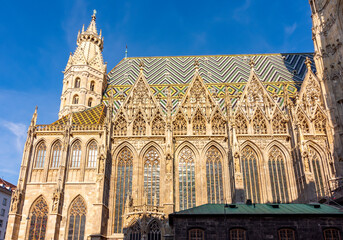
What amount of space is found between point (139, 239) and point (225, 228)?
22.6 feet

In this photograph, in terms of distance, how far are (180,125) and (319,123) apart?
1173cm

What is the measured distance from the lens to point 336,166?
2559 centimetres

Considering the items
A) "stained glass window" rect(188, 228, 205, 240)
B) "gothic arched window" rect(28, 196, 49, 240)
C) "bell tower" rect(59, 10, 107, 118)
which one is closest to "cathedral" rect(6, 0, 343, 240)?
"gothic arched window" rect(28, 196, 49, 240)

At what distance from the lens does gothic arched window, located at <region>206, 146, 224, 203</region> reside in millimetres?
25594

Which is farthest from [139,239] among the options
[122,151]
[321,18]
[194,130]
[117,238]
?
[321,18]

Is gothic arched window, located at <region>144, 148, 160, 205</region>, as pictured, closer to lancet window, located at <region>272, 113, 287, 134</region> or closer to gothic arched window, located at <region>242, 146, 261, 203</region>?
gothic arched window, located at <region>242, 146, 261, 203</region>

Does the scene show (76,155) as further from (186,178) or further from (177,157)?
(186,178)

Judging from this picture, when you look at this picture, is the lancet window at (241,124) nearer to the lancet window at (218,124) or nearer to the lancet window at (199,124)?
the lancet window at (218,124)

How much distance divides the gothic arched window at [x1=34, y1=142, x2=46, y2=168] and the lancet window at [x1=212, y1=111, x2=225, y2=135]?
14095 millimetres

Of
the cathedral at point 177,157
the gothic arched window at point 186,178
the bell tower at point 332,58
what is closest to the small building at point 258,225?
the cathedral at point 177,157

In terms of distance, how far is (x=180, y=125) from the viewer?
28219 millimetres

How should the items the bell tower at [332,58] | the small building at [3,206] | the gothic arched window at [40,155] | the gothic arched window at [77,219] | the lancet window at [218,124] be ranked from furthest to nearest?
the small building at [3,206], the lancet window at [218,124], the bell tower at [332,58], the gothic arched window at [40,155], the gothic arched window at [77,219]

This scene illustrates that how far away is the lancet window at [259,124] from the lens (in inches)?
1098

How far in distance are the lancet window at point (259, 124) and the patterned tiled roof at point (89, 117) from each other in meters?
13.3
